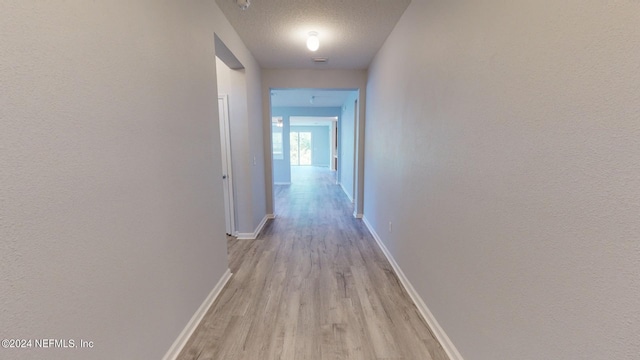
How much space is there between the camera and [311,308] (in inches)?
84.4

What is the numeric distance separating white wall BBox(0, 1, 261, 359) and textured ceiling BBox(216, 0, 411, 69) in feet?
2.86

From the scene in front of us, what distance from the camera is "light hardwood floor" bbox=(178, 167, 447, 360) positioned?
5.59ft

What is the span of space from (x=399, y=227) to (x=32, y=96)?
2619 mm

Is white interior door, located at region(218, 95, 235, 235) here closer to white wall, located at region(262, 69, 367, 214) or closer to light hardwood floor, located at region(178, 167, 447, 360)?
light hardwood floor, located at region(178, 167, 447, 360)

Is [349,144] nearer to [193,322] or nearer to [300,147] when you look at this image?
[193,322]

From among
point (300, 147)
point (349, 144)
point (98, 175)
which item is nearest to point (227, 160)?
point (98, 175)

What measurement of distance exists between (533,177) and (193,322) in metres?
2.20

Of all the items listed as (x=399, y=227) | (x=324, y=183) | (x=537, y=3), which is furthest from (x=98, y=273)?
(x=324, y=183)

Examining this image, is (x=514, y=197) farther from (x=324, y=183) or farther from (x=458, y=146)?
(x=324, y=183)

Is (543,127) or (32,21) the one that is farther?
(543,127)

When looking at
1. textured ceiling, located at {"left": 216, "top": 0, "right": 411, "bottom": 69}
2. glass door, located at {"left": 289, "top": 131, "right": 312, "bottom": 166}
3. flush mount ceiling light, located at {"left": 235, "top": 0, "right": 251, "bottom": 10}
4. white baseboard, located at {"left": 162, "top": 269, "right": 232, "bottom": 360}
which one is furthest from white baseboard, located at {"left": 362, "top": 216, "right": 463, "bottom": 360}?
glass door, located at {"left": 289, "top": 131, "right": 312, "bottom": 166}

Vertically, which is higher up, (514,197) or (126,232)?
(514,197)

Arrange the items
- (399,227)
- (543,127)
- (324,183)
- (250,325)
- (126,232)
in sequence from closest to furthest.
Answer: (543,127), (126,232), (250,325), (399,227), (324,183)

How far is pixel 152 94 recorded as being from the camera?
4.63ft
